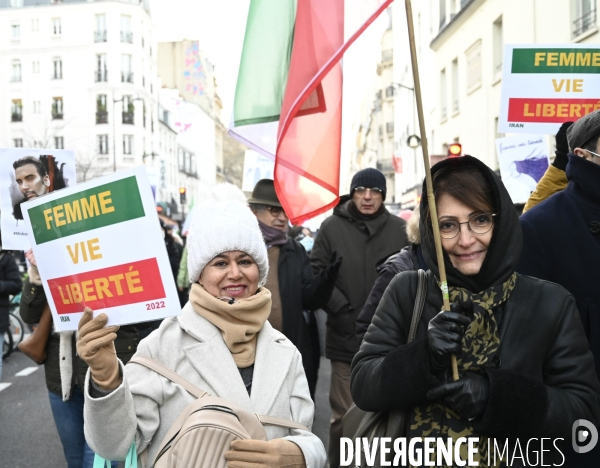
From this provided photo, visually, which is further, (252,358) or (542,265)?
(542,265)

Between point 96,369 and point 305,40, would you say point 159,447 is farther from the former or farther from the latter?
point 305,40

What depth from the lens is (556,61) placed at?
549 cm

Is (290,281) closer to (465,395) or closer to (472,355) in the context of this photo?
(472,355)

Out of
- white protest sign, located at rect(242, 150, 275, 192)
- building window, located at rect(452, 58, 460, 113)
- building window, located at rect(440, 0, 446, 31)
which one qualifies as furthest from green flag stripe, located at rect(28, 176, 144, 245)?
building window, located at rect(440, 0, 446, 31)

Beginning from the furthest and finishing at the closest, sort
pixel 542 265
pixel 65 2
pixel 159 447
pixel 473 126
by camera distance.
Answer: pixel 65 2
pixel 473 126
pixel 542 265
pixel 159 447

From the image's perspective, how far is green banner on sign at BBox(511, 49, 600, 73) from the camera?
5.38m

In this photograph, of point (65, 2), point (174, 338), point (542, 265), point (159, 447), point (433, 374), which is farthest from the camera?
point (65, 2)

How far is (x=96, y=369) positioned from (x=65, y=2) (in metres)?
79.8

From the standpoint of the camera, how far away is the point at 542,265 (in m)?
3.14

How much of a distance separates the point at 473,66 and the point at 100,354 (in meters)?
22.3

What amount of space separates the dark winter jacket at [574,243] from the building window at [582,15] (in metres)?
12.4

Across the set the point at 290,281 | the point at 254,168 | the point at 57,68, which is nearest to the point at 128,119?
the point at 57,68

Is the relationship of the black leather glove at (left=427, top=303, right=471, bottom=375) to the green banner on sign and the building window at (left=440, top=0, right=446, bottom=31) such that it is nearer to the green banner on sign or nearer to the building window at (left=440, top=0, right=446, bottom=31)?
the green banner on sign

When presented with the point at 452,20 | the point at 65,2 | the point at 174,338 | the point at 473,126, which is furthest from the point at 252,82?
the point at 65,2
